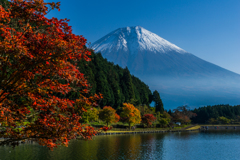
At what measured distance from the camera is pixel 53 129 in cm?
788

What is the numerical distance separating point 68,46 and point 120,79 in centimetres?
8425

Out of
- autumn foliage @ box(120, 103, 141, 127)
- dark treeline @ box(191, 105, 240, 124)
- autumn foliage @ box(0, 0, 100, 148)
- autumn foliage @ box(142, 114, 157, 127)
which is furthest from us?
dark treeline @ box(191, 105, 240, 124)

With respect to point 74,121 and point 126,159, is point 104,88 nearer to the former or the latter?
point 126,159

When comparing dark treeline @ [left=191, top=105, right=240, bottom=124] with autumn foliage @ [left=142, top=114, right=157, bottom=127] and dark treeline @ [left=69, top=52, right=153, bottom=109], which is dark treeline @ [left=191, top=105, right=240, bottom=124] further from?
autumn foliage @ [left=142, top=114, right=157, bottom=127]

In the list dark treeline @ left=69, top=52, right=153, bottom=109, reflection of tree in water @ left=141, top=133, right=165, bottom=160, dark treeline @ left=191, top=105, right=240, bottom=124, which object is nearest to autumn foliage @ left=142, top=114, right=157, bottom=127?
dark treeline @ left=69, top=52, right=153, bottom=109

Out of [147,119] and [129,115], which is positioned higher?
[129,115]

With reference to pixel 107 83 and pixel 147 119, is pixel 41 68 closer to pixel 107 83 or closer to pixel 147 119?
pixel 147 119

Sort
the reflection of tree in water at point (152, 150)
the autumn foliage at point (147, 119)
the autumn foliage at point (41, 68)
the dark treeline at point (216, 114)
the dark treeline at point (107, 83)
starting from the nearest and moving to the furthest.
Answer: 1. the autumn foliage at point (41, 68)
2. the reflection of tree in water at point (152, 150)
3. the dark treeline at point (107, 83)
4. the autumn foliage at point (147, 119)
5. the dark treeline at point (216, 114)

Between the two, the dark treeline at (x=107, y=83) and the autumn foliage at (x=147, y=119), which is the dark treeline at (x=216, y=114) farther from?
the autumn foliage at (x=147, y=119)

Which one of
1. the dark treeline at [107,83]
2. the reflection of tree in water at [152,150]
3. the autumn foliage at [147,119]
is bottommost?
the reflection of tree in water at [152,150]

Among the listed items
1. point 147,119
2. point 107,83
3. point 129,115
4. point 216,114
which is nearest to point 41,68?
point 129,115

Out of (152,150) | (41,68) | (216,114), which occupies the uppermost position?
(216,114)

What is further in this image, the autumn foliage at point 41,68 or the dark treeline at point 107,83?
the dark treeline at point 107,83

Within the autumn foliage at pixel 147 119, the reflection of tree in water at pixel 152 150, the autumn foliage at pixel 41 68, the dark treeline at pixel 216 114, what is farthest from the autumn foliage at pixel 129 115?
the dark treeline at pixel 216 114
